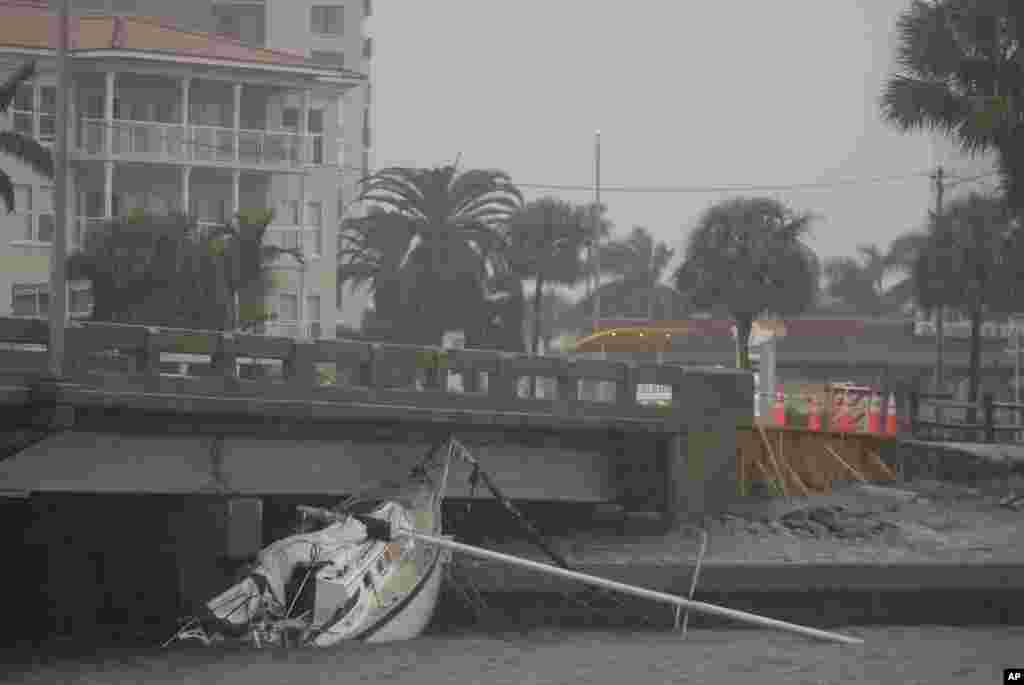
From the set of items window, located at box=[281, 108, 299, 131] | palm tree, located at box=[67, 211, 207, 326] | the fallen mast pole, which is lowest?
the fallen mast pole

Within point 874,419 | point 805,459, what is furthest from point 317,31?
point 805,459

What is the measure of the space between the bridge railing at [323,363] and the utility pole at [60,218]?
1.52 ft

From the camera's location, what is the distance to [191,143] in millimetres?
58844

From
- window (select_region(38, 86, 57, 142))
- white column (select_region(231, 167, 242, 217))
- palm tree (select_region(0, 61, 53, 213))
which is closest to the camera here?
palm tree (select_region(0, 61, 53, 213))

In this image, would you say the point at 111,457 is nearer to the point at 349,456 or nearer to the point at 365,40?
Answer: the point at 349,456

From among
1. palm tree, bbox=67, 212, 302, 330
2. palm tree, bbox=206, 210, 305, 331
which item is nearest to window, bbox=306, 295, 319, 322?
palm tree, bbox=206, 210, 305, 331

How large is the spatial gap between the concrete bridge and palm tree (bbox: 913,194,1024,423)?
101 ft

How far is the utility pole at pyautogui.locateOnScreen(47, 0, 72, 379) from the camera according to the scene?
26250mm

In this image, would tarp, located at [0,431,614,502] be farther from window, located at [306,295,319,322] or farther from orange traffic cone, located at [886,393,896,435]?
window, located at [306,295,319,322]

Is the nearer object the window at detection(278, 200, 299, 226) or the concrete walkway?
the concrete walkway

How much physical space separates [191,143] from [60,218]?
106ft

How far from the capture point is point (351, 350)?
99.3 ft

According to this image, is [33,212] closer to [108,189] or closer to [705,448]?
[108,189]

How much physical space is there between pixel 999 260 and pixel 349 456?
3959 cm
